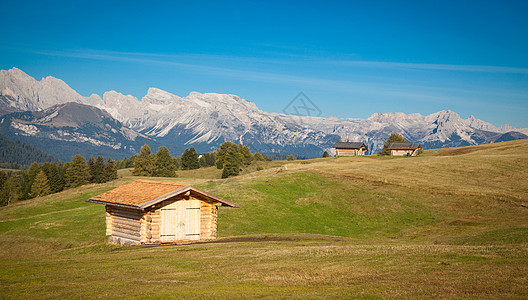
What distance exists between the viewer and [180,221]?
3616 centimetres

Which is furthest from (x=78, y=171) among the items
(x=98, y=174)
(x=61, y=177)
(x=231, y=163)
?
(x=231, y=163)

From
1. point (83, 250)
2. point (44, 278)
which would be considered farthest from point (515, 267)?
point (83, 250)

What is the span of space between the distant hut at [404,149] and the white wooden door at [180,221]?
110572mm

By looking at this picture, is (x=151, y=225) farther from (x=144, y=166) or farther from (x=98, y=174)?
(x=98, y=174)

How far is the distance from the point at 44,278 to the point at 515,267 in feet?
66.7

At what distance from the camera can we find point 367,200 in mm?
58062

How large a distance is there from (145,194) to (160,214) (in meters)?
2.35

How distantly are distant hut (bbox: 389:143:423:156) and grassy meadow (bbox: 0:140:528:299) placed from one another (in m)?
37.9

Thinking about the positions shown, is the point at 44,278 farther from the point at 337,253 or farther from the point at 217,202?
the point at 217,202

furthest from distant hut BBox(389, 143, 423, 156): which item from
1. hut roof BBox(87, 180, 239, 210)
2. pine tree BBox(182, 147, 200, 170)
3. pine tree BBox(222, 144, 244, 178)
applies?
hut roof BBox(87, 180, 239, 210)

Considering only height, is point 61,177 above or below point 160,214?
A: above

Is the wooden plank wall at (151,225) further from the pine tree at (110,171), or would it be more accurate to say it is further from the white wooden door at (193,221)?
the pine tree at (110,171)

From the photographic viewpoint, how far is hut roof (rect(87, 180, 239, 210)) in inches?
1339

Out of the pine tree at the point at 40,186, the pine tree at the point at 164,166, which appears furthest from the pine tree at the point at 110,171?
the pine tree at the point at 40,186
